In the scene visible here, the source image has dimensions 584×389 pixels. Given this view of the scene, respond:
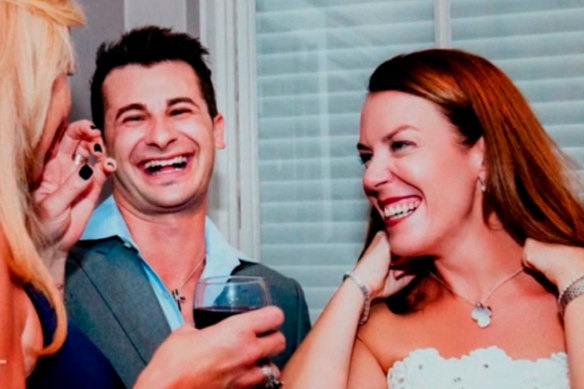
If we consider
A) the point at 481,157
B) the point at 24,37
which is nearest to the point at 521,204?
the point at 481,157

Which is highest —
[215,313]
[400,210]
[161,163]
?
[161,163]

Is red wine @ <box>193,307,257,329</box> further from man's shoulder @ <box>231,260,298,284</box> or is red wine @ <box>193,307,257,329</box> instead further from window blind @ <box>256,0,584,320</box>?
window blind @ <box>256,0,584,320</box>

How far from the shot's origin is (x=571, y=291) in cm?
171

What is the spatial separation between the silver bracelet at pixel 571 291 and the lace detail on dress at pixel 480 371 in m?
0.11

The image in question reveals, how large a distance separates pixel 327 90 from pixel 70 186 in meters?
1.02

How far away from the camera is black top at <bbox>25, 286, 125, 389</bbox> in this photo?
1.39m

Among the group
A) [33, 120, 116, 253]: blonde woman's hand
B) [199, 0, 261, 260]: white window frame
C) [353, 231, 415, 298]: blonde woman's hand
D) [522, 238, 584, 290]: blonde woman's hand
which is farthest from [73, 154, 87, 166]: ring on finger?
[522, 238, 584, 290]: blonde woman's hand

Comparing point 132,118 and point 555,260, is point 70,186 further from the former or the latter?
point 555,260

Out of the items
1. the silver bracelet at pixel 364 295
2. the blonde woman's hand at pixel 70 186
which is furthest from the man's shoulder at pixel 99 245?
the silver bracelet at pixel 364 295

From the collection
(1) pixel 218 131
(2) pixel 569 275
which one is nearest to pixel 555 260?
(2) pixel 569 275

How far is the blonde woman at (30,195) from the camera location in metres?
1.11

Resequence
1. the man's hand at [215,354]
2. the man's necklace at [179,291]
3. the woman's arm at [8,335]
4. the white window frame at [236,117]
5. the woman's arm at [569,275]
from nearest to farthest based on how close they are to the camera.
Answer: the woman's arm at [8,335], the man's hand at [215,354], the woman's arm at [569,275], the man's necklace at [179,291], the white window frame at [236,117]

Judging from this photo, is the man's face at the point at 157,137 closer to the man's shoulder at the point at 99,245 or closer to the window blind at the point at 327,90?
the man's shoulder at the point at 99,245

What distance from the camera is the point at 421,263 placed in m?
2.00
